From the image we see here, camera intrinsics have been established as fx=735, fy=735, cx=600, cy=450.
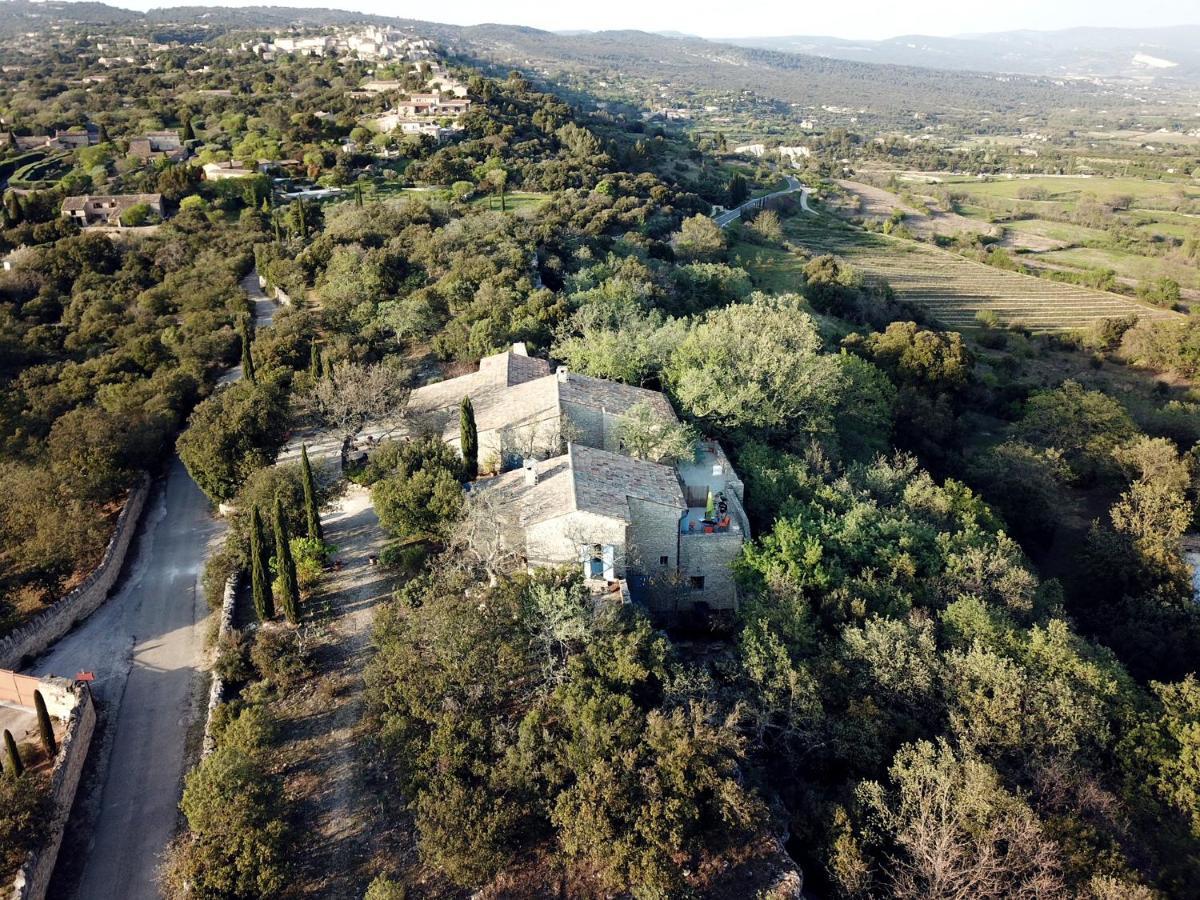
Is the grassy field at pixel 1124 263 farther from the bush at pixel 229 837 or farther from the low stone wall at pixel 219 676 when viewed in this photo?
the bush at pixel 229 837

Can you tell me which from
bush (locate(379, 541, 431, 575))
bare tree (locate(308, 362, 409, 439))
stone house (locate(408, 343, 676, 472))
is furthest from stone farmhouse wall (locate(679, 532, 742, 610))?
bare tree (locate(308, 362, 409, 439))

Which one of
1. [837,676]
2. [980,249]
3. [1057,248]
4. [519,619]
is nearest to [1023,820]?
[837,676]

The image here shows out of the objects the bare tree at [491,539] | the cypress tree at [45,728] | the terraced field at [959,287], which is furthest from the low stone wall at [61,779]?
the terraced field at [959,287]

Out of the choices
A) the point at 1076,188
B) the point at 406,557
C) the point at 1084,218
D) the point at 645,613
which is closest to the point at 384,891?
the point at 645,613

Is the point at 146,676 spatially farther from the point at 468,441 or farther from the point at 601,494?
the point at 601,494

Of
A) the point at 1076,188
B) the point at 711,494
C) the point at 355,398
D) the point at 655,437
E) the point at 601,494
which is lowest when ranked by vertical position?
the point at 1076,188
